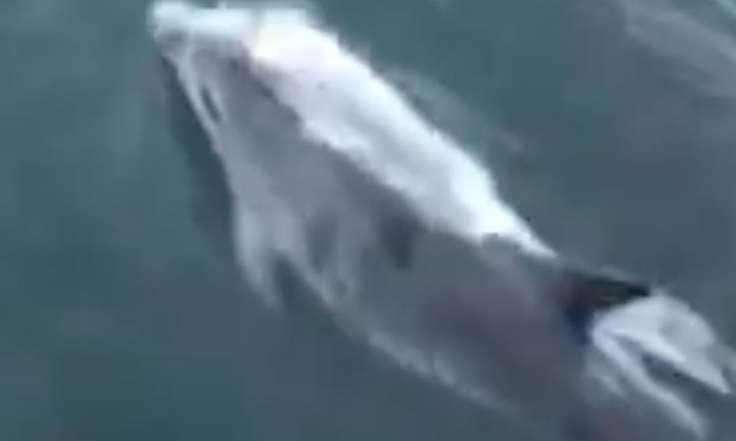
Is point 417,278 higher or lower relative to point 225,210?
lower

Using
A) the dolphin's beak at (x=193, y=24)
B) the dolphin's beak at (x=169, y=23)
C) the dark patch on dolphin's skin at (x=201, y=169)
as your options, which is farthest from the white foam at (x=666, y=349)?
the dolphin's beak at (x=169, y=23)

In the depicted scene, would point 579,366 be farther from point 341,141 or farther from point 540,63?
point 540,63

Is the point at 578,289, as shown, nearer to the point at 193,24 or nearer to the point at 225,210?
the point at 225,210

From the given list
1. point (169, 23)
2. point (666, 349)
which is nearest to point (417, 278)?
point (666, 349)

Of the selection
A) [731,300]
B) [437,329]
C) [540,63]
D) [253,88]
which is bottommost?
[437,329]

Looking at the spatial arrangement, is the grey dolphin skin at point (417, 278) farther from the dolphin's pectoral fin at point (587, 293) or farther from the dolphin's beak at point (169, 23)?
the dolphin's beak at point (169, 23)

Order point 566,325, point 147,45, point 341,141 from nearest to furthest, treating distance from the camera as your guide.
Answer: point 566,325, point 341,141, point 147,45

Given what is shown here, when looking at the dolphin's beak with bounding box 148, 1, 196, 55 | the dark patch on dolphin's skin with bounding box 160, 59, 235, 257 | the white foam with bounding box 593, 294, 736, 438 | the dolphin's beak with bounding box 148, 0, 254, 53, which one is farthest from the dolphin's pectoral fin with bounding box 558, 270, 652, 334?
the dolphin's beak with bounding box 148, 1, 196, 55

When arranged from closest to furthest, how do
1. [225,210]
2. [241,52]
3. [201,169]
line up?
[241,52] → [225,210] → [201,169]

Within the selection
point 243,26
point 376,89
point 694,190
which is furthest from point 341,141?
point 694,190
